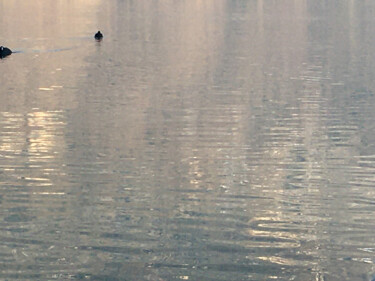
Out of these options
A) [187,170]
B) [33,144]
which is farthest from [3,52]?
[187,170]

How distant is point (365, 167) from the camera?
28062 millimetres

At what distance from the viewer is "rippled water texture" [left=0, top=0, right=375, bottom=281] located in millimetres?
19328

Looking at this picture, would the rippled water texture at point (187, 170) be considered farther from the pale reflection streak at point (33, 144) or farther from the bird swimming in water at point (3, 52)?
the bird swimming in water at point (3, 52)

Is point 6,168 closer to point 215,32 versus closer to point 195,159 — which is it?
point 195,159

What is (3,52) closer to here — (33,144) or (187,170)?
(33,144)

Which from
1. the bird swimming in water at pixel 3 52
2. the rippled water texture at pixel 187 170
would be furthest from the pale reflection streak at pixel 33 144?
the bird swimming in water at pixel 3 52

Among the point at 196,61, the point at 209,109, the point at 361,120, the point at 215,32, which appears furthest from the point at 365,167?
the point at 215,32

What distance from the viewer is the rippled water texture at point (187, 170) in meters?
19.3

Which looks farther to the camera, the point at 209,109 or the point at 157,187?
the point at 209,109

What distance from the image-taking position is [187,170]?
1090 inches

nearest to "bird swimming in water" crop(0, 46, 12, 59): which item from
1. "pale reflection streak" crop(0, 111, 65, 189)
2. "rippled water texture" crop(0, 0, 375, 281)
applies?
"rippled water texture" crop(0, 0, 375, 281)

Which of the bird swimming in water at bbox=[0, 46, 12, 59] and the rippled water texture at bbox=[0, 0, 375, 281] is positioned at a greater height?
the bird swimming in water at bbox=[0, 46, 12, 59]

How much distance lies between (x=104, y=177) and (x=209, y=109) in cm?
1403

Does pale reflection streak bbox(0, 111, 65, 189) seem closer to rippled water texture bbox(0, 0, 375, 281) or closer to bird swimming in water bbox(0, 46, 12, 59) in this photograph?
rippled water texture bbox(0, 0, 375, 281)
